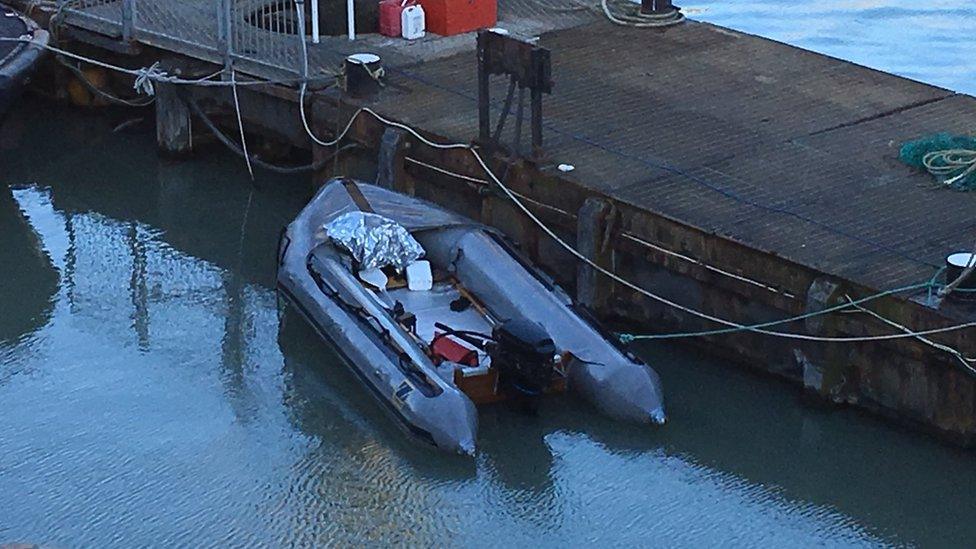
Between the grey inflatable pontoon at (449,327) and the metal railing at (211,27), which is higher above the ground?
the metal railing at (211,27)

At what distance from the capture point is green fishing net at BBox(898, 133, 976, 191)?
43.1ft

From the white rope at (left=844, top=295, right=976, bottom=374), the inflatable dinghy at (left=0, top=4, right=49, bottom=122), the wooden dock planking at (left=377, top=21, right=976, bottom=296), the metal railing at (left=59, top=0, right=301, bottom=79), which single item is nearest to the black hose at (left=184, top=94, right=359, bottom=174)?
the metal railing at (left=59, top=0, right=301, bottom=79)

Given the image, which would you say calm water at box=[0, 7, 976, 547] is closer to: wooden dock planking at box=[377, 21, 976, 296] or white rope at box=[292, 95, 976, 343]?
white rope at box=[292, 95, 976, 343]

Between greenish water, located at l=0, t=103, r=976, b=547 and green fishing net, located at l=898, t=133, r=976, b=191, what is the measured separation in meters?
2.19

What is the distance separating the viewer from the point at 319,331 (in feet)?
42.1

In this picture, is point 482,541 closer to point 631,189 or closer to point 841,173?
point 631,189

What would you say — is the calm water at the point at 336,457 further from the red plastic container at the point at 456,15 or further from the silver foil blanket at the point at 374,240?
the red plastic container at the point at 456,15

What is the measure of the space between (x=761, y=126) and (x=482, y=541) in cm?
521

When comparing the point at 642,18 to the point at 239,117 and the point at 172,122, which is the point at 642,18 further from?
the point at 172,122

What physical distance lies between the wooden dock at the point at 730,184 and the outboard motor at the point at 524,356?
153cm

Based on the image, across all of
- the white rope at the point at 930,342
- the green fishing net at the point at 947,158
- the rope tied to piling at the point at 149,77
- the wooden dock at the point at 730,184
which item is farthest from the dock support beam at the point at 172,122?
the white rope at the point at 930,342

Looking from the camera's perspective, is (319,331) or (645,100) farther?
(645,100)

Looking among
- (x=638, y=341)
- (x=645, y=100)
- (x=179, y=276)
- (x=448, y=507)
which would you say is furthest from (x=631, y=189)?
(x=179, y=276)

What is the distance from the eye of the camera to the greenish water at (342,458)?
1107cm
